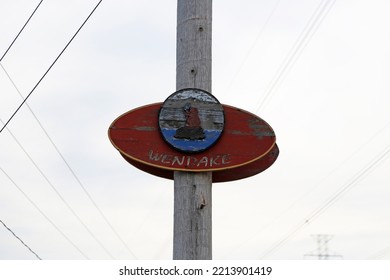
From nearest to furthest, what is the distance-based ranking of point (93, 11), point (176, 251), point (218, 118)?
point (176, 251), point (218, 118), point (93, 11)

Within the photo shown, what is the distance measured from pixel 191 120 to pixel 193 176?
578mm

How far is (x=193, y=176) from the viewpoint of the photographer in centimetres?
851

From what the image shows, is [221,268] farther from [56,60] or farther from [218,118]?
[56,60]

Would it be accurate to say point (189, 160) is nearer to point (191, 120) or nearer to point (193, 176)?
point (193, 176)

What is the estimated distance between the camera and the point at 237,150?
28.8 ft

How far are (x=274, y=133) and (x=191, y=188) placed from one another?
112 cm

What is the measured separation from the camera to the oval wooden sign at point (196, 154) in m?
8.61

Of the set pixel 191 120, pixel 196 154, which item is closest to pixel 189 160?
pixel 196 154

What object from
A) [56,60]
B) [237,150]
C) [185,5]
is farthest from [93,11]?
[237,150]

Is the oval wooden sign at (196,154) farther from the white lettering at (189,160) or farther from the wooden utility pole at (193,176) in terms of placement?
the wooden utility pole at (193,176)

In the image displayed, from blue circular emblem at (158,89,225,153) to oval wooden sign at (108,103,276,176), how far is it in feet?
0.23

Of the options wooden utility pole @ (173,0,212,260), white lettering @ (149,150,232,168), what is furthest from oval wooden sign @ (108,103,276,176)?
wooden utility pole @ (173,0,212,260)

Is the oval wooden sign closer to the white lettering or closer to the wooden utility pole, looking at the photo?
the white lettering

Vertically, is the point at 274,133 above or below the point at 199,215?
above
